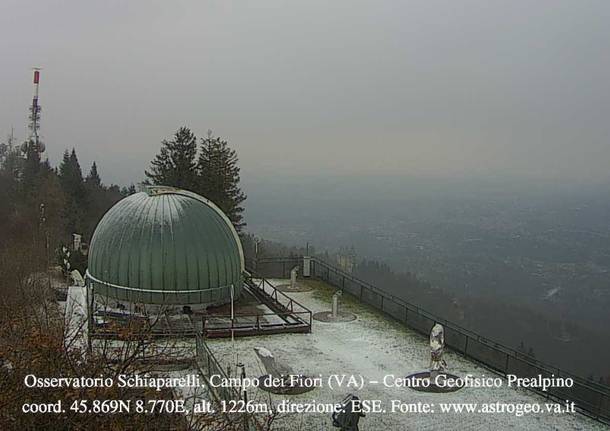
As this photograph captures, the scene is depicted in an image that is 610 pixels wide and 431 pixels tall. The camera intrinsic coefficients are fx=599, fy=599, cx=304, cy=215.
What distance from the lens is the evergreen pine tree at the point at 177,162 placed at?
45.5m

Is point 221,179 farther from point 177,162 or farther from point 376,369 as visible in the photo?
point 376,369

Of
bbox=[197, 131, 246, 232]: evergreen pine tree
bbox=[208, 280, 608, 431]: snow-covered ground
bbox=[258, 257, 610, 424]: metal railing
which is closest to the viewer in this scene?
bbox=[208, 280, 608, 431]: snow-covered ground

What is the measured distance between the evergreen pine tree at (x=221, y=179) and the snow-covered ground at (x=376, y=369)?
19838 mm

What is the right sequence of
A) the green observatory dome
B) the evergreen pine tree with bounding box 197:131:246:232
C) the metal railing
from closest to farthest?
the metal railing < the green observatory dome < the evergreen pine tree with bounding box 197:131:246:232

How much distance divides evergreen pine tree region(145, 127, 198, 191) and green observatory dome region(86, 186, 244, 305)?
1950 cm

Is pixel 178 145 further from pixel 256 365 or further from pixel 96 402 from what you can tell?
pixel 96 402

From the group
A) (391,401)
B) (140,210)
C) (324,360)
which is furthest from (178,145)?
(391,401)

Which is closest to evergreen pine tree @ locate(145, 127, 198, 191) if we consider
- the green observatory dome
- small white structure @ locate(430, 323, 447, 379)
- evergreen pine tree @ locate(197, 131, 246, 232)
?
evergreen pine tree @ locate(197, 131, 246, 232)

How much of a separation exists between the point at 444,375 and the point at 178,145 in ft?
107

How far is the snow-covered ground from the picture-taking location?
50.7 feet

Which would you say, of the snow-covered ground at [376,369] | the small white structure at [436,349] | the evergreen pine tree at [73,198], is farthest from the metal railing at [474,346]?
the evergreen pine tree at [73,198]

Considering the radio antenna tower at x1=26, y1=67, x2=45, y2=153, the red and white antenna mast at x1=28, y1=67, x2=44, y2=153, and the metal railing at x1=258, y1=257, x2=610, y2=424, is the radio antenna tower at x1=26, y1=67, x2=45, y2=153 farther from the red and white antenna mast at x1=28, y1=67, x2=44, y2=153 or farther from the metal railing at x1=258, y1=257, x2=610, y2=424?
the metal railing at x1=258, y1=257, x2=610, y2=424

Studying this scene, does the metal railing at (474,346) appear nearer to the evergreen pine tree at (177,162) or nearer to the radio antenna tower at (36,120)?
the evergreen pine tree at (177,162)

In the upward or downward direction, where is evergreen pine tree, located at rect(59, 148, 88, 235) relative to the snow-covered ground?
upward
